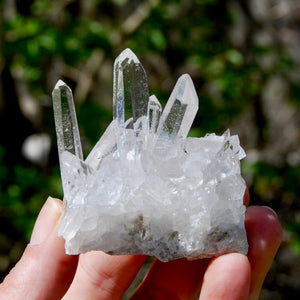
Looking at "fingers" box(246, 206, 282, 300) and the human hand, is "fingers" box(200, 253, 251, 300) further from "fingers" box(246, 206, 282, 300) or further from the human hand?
"fingers" box(246, 206, 282, 300)

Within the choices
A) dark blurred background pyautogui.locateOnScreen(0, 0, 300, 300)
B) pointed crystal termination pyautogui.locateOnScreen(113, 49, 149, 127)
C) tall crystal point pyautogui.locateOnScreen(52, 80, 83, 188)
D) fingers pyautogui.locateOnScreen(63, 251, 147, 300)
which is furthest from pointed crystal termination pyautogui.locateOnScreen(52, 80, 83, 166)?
dark blurred background pyautogui.locateOnScreen(0, 0, 300, 300)

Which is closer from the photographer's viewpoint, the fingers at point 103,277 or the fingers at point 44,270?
the fingers at point 44,270

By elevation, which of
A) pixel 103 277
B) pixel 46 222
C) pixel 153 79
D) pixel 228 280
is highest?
pixel 46 222

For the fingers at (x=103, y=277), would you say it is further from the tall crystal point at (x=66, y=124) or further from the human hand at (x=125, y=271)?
the tall crystal point at (x=66, y=124)

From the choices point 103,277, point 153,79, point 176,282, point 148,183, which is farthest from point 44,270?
point 153,79

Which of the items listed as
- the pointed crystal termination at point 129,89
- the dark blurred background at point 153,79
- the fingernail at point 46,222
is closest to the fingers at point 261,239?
the pointed crystal termination at point 129,89

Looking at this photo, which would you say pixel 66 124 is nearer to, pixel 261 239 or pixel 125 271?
pixel 125 271

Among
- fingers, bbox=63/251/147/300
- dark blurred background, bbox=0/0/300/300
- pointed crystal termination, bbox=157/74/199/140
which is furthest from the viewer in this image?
dark blurred background, bbox=0/0/300/300

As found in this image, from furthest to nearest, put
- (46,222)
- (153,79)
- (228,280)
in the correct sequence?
(153,79)
(46,222)
(228,280)
